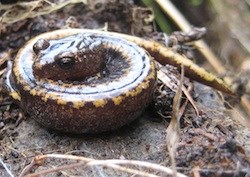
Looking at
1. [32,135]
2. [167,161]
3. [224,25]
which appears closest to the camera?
[167,161]

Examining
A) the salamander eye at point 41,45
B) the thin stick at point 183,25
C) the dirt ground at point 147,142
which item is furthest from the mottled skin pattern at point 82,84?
the thin stick at point 183,25

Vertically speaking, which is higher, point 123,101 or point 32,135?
point 123,101

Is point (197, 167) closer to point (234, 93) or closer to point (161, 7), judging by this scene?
point (234, 93)

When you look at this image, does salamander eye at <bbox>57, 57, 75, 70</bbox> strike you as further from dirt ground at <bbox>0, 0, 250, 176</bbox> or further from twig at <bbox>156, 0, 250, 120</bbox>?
twig at <bbox>156, 0, 250, 120</bbox>

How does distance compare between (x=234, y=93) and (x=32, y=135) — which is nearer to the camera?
(x=32, y=135)

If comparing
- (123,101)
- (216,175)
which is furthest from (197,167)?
(123,101)

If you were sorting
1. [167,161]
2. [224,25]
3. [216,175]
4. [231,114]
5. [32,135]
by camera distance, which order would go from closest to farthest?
[216,175], [167,161], [32,135], [231,114], [224,25]

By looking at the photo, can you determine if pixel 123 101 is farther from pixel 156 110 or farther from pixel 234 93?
pixel 234 93
